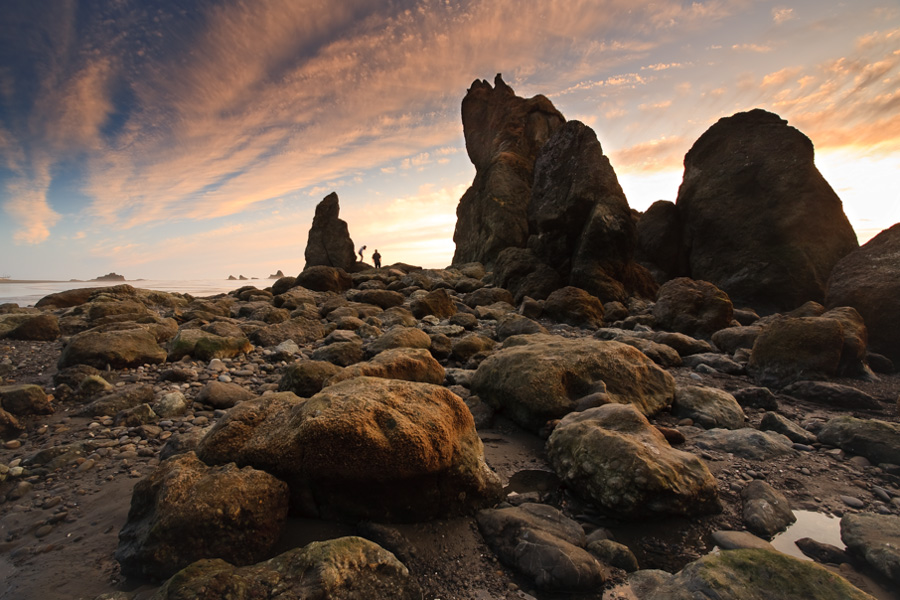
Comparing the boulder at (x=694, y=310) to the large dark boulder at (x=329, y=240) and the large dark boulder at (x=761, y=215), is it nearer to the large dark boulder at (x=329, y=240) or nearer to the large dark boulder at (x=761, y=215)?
the large dark boulder at (x=761, y=215)

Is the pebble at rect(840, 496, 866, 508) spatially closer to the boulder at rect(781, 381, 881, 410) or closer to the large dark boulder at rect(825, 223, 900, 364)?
the boulder at rect(781, 381, 881, 410)

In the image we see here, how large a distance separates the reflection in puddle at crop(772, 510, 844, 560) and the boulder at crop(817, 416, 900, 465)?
4.97 ft

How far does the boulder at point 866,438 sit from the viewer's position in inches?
164

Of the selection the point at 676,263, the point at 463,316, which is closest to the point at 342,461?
the point at 463,316

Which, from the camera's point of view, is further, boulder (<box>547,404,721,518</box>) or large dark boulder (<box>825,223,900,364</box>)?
large dark boulder (<box>825,223,900,364</box>)

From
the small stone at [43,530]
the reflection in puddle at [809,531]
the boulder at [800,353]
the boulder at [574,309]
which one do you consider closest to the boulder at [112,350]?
the small stone at [43,530]

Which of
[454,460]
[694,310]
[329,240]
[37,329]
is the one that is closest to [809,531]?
[454,460]

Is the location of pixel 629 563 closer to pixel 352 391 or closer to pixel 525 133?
pixel 352 391

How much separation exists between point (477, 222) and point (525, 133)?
8.67 m

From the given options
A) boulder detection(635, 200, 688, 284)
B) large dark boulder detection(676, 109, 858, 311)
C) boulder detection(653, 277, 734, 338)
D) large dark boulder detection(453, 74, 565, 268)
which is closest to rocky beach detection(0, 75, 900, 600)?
boulder detection(653, 277, 734, 338)

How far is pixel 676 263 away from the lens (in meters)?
20.1

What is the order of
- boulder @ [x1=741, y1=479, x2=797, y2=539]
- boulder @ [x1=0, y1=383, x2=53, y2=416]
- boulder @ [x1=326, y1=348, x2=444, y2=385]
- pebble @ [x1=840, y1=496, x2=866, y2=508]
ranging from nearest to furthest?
boulder @ [x1=741, y1=479, x2=797, y2=539], pebble @ [x1=840, y1=496, x2=866, y2=508], boulder @ [x1=0, y1=383, x2=53, y2=416], boulder @ [x1=326, y1=348, x2=444, y2=385]

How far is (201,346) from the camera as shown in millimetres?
7875

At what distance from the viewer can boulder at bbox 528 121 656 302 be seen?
626 inches
